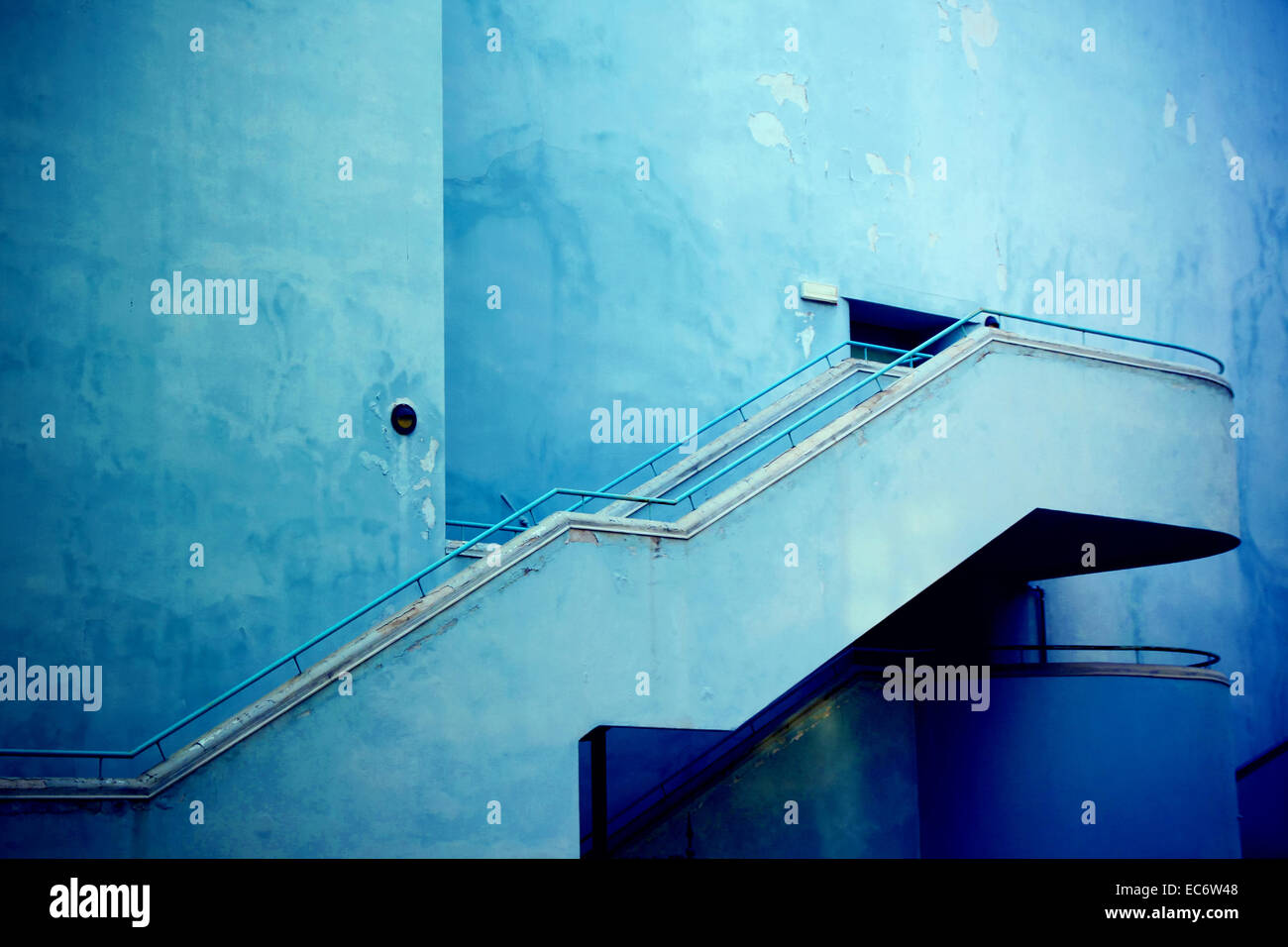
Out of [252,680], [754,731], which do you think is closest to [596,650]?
[252,680]

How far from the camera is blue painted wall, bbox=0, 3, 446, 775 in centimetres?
1038

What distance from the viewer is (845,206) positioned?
15555 millimetres

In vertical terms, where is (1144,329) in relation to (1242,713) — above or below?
above

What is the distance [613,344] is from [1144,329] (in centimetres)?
779

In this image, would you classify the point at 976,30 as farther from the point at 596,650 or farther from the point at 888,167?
the point at 596,650

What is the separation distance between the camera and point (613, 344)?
14.0 metres

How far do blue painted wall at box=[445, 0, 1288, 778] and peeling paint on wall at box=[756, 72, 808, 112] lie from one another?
0.03m

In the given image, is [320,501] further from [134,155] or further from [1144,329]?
[1144,329]

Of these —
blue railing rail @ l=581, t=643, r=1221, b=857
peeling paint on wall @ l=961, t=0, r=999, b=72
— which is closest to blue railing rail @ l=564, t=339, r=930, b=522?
blue railing rail @ l=581, t=643, r=1221, b=857

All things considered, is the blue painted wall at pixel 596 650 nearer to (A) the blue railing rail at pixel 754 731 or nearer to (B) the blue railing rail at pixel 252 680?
(B) the blue railing rail at pixel 252 680

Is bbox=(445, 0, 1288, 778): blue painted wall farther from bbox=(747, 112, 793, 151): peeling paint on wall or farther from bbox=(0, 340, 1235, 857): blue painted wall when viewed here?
bbox=(0, 340, 1235, 857): blue painted wall

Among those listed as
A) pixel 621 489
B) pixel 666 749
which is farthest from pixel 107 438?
pixel 666 749

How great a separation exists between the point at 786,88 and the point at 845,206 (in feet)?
4.95
